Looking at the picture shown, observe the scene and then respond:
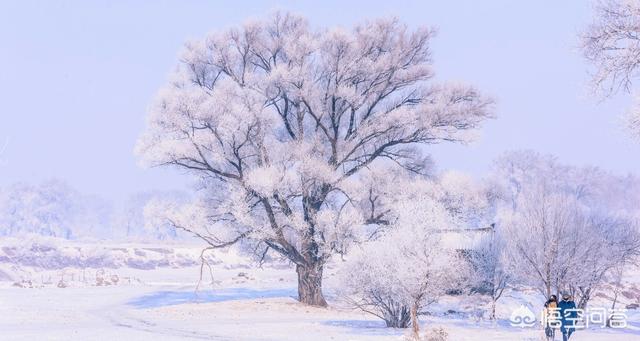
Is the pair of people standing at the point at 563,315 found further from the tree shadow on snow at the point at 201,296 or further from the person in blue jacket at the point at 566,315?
the tree shadow on snow at the point at 201,296

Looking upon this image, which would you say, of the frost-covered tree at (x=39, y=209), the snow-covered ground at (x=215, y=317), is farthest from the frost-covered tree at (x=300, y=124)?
the frost-covered tree at (x=39, y=209)

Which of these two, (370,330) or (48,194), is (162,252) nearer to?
(48,194)

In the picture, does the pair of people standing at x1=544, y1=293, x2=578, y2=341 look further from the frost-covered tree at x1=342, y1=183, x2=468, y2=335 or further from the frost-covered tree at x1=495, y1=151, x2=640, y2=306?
the frost-covered tree at x1=495, y1=151, x2=640, y2=306

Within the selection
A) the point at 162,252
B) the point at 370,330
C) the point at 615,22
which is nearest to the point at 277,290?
the point at 370,330

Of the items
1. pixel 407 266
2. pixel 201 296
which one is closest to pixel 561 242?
pixel 407 266

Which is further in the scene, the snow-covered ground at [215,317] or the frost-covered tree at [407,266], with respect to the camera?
the snow-covered ground at [215,317]

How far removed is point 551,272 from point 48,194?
135785 mm

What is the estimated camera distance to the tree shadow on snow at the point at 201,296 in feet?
127

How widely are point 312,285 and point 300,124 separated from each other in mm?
8255

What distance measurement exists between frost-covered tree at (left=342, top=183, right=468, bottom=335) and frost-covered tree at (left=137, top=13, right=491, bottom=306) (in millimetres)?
5504

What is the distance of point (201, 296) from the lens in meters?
42.6

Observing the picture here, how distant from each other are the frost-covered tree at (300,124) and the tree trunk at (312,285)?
0.06 meters

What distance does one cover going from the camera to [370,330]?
1028 inches

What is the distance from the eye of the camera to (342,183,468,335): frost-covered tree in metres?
23.4
